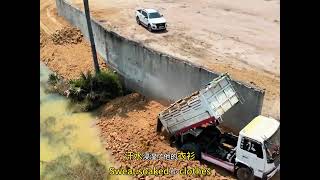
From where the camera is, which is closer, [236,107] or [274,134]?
[274,134]

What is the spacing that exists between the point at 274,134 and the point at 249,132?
2.55 feet

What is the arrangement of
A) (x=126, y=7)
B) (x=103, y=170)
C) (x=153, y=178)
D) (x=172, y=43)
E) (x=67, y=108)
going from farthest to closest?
(x=126, y=7) < (x=172, y=43) < (x=67, y=108) < (x=103, y=170) < (x=153, y=178)

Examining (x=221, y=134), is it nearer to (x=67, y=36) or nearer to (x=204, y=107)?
(x=204, y=107)

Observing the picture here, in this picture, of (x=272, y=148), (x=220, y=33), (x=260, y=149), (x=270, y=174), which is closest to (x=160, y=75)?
(x=260, y=149)

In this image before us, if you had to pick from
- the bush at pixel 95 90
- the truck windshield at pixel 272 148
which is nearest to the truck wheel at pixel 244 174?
the truck windshield at pixel 272 148

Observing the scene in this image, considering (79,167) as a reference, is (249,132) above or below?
above

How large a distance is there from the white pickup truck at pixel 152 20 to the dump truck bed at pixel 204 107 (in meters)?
13.3

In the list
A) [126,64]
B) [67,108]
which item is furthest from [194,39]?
[67,108]

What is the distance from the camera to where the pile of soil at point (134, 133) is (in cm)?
1454

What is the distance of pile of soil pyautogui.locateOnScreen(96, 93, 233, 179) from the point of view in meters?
14.5

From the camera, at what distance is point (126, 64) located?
20312 mm

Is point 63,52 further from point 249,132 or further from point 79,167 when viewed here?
point 249,132

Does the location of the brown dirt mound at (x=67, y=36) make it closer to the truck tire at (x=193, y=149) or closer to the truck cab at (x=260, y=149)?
the truck tire at (x=193, y=149)

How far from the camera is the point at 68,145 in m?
17.0
